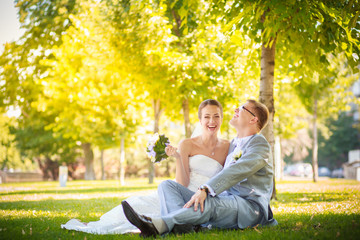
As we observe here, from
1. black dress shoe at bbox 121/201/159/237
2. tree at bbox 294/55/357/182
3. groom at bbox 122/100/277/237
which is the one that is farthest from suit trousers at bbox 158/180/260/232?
tree at bbox 294/55/357/182

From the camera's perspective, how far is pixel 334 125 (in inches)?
2355

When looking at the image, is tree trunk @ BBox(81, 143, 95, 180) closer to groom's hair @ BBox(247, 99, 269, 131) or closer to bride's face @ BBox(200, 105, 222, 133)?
bride's face @ BBox(200, 105, 222, 133)

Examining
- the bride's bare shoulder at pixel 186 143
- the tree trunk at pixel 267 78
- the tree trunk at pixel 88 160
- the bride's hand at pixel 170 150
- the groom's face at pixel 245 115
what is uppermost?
the tree trunk at pixel 267 78

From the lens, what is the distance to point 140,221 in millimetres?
3986

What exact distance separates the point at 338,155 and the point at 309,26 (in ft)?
198

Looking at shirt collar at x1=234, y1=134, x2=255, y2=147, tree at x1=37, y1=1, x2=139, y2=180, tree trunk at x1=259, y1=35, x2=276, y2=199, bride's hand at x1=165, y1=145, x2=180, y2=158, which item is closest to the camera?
shirt collar at x1=234, y1=134, x2=255, y2=147

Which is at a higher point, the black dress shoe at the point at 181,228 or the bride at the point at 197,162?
the bride at the point at 197,162

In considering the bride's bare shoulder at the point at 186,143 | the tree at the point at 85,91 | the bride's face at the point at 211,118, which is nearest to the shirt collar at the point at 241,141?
the bride's face at the point at 211,118

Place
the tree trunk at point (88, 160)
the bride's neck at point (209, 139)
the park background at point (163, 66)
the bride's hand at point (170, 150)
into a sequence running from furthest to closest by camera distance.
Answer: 1. the tree trunk at point (88, 160)
2. the park background at point (163, 66)
3. the bride's neck at point (209, 139)
4. the bride's hand at point (170, 150)

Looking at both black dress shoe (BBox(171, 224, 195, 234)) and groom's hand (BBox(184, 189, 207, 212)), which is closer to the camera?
groom's hand (BBox(184, 189, 207, 212))

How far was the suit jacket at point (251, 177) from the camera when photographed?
415 centimetres

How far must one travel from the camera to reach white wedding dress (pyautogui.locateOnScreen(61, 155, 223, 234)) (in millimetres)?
5102

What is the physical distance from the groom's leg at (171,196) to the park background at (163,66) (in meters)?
3.45

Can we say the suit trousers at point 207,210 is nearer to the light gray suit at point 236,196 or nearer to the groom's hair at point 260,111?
the light gray suit at point 236,196
